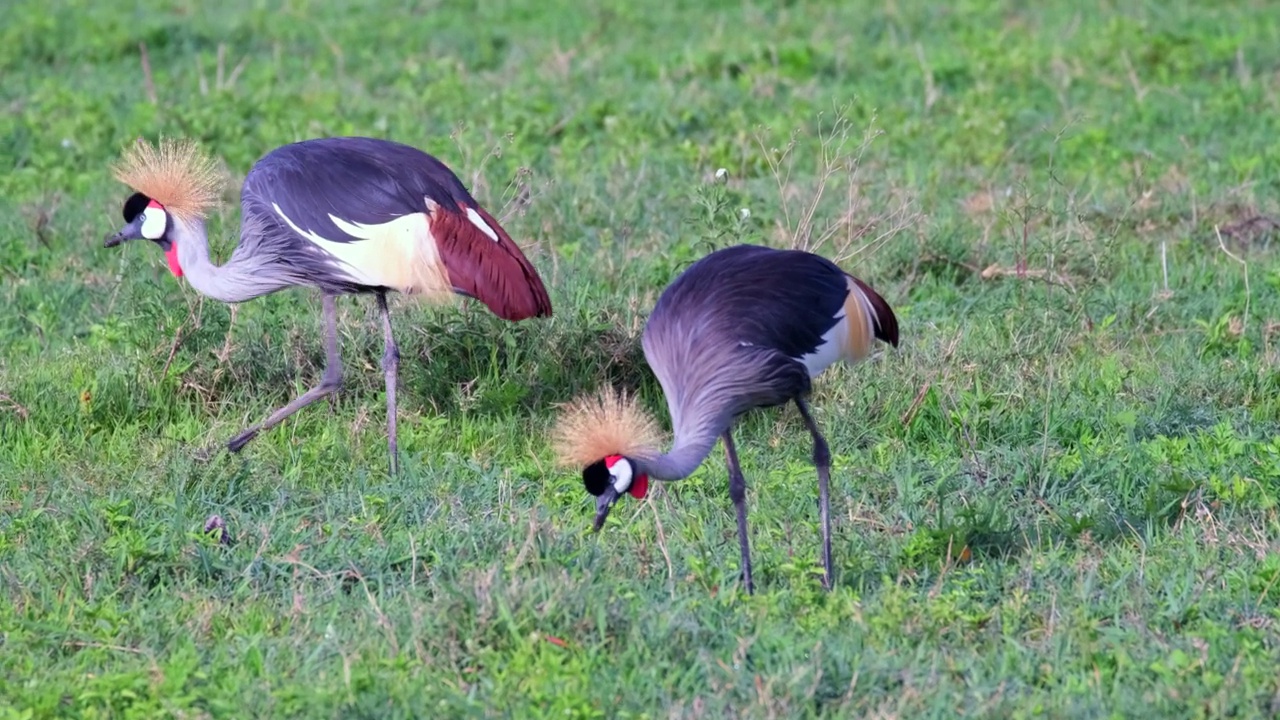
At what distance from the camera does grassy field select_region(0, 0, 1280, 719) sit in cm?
340

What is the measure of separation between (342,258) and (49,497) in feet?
3.24

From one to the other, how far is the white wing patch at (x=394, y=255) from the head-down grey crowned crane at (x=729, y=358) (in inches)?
28.7

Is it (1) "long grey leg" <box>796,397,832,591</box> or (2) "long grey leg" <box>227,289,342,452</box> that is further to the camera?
(2) "long grey leg" <box>227,289,342,452</box>

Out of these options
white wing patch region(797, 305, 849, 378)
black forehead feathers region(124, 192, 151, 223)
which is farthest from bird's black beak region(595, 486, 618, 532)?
black forehead feathers region(124, 192, 151, 223)

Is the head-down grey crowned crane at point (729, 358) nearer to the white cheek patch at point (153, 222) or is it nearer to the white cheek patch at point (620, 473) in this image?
the white cheek patch at point (620, 473)

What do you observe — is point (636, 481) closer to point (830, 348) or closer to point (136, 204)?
point (830, 348)

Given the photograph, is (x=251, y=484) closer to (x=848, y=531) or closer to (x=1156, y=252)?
(x=848, y=531)

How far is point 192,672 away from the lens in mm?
3348

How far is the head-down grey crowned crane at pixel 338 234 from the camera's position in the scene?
4598mm

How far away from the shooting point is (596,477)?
362cm

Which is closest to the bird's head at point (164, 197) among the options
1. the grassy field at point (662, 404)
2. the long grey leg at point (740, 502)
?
the grassy field at point (662, 404)

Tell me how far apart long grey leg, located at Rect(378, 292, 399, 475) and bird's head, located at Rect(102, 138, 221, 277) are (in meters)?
0.60

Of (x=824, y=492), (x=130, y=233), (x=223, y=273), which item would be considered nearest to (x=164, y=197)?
(x=130, y=233)

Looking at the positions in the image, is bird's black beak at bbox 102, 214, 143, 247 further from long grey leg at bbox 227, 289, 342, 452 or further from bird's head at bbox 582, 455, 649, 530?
bird's head at bbox 582, 455, 649, 530
